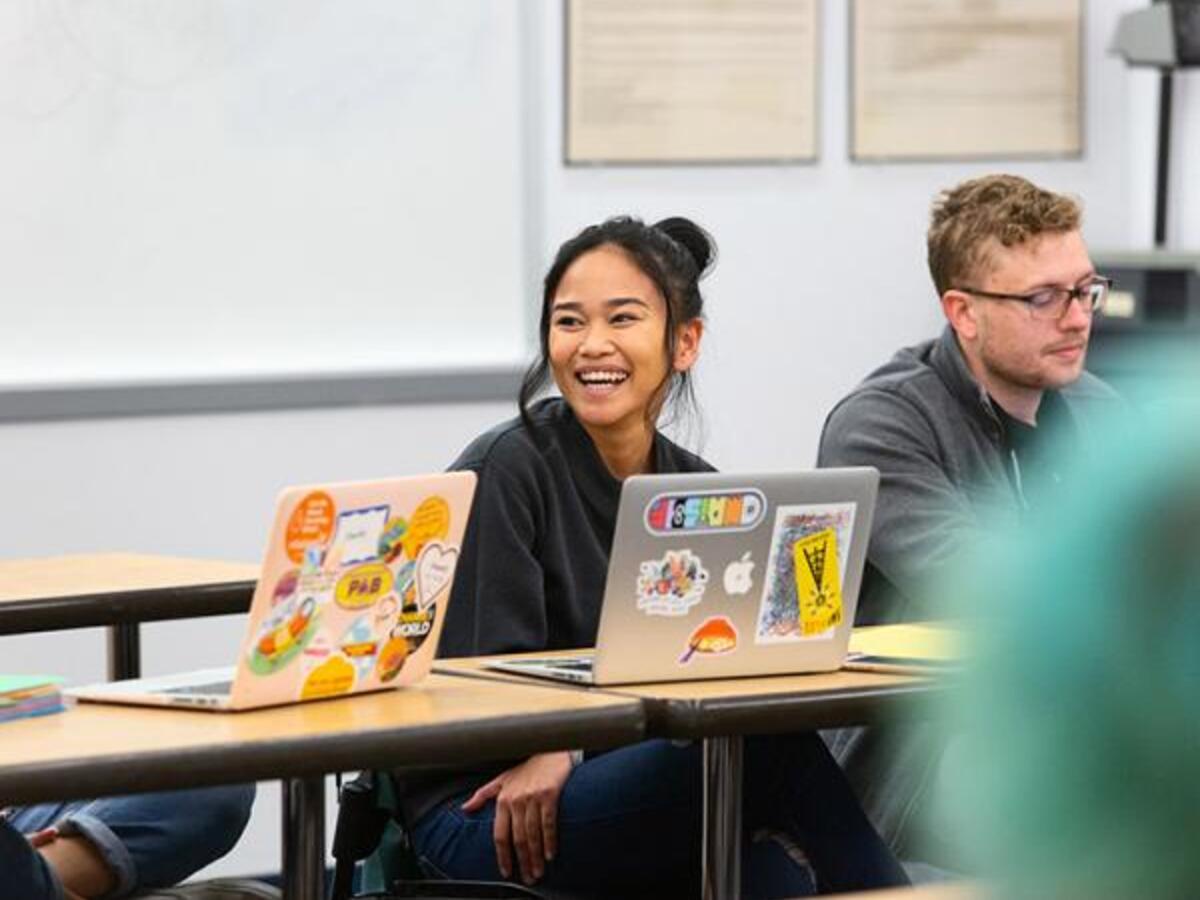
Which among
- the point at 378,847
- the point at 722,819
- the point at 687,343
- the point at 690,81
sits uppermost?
the point at 690,81

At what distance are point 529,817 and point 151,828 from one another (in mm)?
487

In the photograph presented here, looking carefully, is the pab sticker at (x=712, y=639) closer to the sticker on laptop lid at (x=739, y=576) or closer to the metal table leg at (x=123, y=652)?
the sticker on laptop lid at (x=739, y=576)

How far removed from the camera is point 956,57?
4.91 metres

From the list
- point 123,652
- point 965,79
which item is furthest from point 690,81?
point 123,652

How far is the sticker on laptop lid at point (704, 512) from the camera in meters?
2.38

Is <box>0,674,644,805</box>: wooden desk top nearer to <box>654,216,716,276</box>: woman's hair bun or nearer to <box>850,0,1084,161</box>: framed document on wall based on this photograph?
<box>654,216,716,276</box>: woman's hair bun

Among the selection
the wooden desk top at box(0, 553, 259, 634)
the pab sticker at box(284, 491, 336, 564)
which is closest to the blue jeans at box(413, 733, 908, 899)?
the wooden desk top at box(0, 553, 259, 634)

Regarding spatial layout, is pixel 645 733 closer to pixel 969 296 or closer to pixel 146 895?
pixel 146 895

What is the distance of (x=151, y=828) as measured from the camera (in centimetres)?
282

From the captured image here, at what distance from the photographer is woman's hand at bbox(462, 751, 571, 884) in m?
2.65

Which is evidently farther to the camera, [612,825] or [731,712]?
[612,825]

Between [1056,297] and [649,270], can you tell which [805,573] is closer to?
[649,270]

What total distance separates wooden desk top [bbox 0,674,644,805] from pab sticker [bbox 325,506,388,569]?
144 mm

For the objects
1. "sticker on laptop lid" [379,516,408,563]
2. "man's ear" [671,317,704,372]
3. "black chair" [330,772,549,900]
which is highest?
"man's ear" [671,317,704,372]
